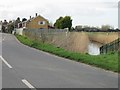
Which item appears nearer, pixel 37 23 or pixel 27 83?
pixel 27 83

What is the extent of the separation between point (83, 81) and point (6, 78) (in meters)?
2.82

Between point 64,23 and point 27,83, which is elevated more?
point 64,23

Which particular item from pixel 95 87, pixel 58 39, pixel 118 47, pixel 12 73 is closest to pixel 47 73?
pixel 12 73

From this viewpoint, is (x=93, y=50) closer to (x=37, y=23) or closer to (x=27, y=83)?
(x=27, y=83)

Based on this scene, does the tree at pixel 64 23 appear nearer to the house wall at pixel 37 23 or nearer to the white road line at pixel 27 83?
the house wall at pixel 37 23

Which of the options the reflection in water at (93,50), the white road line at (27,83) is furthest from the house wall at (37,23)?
the white road line at (27,83)

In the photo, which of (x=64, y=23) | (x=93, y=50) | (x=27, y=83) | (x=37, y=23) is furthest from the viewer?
(x=37, y=23)

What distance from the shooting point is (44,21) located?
424 feet

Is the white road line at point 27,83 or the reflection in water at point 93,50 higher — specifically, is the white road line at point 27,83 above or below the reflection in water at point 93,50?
above

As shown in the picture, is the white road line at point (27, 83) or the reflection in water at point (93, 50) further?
the reflection in water at point (93, 50)

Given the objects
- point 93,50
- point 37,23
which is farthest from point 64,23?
point 93,50

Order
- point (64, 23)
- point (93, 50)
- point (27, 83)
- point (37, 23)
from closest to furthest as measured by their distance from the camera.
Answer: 1. point (27, 83)
2. point (93, 50)
3. point (64, 23)
4. point (37, 23)

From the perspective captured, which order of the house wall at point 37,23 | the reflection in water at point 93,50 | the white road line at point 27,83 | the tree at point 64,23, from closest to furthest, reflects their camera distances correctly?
the white road line at point 27,83 < the reflection in water at point 93,50 < the tree at point 64,23 < the house wall at point 37,23

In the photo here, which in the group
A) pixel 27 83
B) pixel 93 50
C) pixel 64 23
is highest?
pixel 64 23
